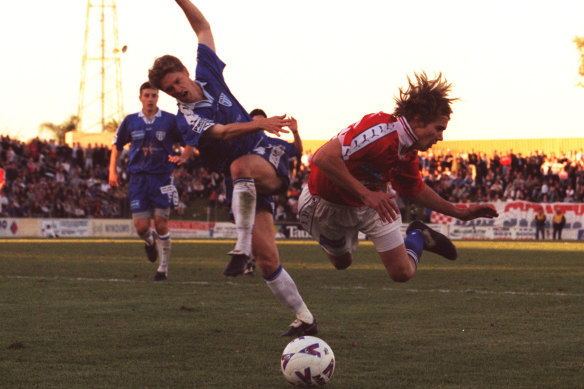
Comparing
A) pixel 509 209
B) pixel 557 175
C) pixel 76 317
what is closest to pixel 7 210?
pixel 509 209

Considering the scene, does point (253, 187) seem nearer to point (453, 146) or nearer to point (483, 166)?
point (483, 166)

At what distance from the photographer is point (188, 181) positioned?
45250 millimetres

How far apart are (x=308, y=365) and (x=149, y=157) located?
779 cm

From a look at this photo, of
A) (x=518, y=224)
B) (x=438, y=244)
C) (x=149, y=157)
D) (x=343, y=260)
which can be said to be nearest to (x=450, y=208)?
(x=438, y=244)

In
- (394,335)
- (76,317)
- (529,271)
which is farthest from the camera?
(529,271)

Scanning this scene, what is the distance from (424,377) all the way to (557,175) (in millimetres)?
39466

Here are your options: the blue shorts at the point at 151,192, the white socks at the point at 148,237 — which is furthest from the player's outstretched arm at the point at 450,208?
the white socks at the point at 148,237

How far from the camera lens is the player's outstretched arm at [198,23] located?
24.7ft

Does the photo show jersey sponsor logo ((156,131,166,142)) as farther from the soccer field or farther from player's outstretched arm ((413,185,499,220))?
player's outstretched arm ((413,185,499,220))

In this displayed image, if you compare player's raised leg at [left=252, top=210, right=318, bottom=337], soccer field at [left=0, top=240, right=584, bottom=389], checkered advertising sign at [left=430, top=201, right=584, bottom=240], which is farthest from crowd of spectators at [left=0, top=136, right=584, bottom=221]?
player's raised leg at [left=252, top=210, right=318, bottom=337]

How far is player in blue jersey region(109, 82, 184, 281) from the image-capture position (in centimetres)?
1259

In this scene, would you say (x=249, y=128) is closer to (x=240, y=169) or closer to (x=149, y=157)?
(x=240, y=169)

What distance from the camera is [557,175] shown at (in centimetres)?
4319

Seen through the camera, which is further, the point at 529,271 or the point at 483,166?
the point at 483,166
